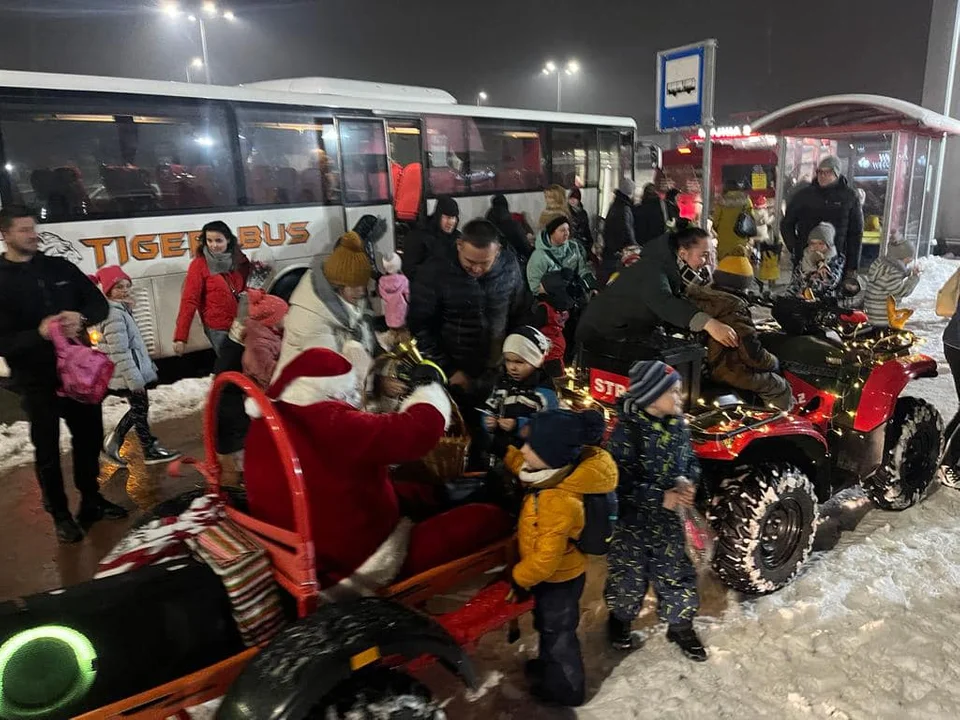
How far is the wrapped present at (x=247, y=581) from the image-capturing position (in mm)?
2197

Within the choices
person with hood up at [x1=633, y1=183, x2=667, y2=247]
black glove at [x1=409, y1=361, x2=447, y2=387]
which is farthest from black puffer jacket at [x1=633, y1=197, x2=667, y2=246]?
black glove at [x1=409, y1=361, x2=447, y2=387]

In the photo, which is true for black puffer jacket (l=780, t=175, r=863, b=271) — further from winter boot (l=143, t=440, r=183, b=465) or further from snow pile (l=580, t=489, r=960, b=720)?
winter boot (l=143, t=440, r=183, b=465)

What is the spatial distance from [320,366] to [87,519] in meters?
3.20

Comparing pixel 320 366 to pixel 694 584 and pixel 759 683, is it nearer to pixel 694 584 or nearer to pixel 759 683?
pixel 694 584

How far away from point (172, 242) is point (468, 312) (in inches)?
193

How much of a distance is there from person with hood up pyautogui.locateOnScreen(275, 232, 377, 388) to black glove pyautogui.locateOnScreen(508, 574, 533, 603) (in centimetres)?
136

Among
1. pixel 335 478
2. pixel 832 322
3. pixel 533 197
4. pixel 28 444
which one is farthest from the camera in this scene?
pixel 533 197

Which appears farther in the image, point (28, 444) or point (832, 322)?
point (28, 444)

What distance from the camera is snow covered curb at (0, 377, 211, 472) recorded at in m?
5.94

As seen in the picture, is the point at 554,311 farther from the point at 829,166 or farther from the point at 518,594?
the point at 829,166

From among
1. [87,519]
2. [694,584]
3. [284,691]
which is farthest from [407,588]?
[87,519]

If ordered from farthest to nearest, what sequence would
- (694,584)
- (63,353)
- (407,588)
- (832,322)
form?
(832,322) → (63,353) → (694,584) → (407,588)

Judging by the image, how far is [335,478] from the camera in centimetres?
233

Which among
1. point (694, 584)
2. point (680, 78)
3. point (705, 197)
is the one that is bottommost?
point (694, 584)
